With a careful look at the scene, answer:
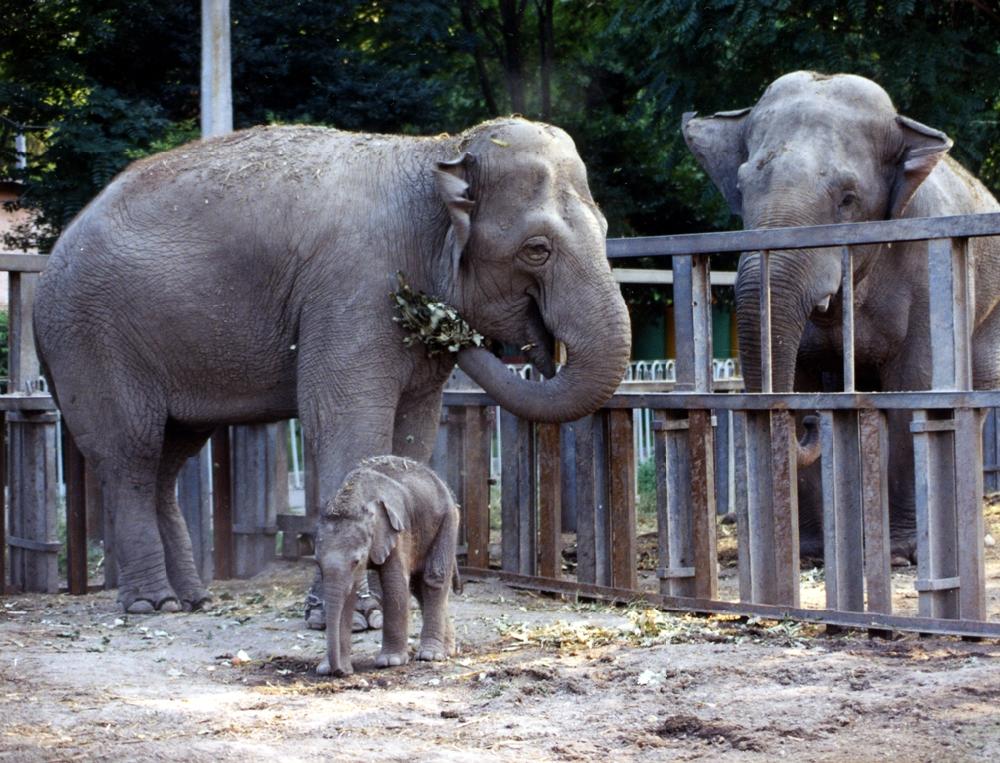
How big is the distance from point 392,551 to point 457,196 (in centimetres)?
204

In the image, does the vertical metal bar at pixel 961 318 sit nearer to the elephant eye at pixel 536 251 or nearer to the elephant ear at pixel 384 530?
the elephant eye at pixel 536 251

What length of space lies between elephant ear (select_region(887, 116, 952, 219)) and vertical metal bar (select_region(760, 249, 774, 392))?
83.9 inches

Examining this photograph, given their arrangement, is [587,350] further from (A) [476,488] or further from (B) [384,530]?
(A) [476,488]

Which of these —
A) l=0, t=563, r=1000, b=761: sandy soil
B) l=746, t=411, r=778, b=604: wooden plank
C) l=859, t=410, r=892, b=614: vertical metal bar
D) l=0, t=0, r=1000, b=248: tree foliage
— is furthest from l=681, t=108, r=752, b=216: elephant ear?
l=0, t=0, r=1000, b=248: tree foliage

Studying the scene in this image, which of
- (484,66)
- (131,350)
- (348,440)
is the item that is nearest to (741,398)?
(348,440)

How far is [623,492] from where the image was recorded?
29.7 feet

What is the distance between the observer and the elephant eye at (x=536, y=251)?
26.8ft

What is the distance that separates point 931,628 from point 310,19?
1439cm

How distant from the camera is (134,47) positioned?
64.8 ft

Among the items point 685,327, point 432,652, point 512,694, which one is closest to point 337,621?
point 432,652

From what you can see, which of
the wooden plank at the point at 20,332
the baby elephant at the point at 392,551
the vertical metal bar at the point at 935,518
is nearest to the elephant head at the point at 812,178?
the vertical metal bar at the point at 935,518

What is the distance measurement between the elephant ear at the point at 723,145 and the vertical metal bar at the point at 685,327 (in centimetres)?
252

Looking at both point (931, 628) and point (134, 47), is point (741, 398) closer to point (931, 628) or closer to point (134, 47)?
point (931, 628)

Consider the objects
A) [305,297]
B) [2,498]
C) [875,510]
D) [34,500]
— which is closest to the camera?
[875,510]
